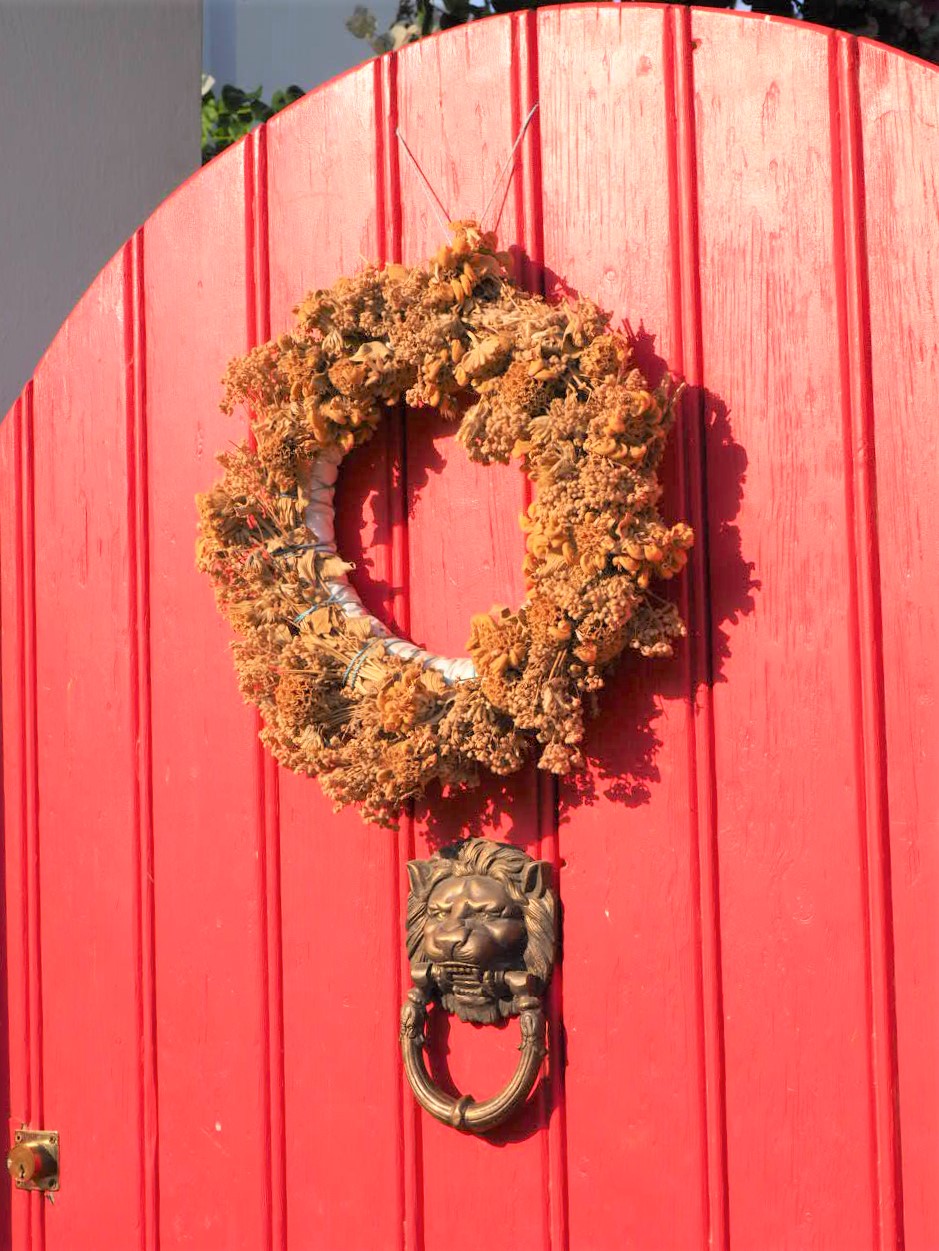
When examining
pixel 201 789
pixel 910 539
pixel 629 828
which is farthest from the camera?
pixel 201 789

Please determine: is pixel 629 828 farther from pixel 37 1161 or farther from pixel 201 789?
pixel 37 1161

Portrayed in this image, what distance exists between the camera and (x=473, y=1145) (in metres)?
1.78

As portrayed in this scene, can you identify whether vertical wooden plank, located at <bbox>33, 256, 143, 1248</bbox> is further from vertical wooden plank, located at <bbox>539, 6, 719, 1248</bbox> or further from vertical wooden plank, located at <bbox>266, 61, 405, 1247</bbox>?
vertical wooden plank, located at <bbox>539, 6, 719, 1248</bbox>

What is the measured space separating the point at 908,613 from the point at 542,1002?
0.58 meters

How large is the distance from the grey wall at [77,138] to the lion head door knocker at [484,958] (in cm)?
128

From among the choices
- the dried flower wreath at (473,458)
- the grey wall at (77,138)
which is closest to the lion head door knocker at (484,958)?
the dried flower wreath at (473,458)

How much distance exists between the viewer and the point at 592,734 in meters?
1.74

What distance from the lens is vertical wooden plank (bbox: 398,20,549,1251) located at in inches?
69.5

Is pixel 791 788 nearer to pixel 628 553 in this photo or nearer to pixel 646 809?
pixel 646 809

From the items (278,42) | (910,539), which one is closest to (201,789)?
(910,539)

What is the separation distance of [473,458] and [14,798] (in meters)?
0.86

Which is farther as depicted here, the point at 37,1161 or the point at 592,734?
the point at 37,1161

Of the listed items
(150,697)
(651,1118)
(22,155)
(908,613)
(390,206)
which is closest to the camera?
(908,613)

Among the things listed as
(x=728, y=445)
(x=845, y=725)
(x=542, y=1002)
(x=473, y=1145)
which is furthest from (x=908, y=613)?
(x=473, y=1145)
